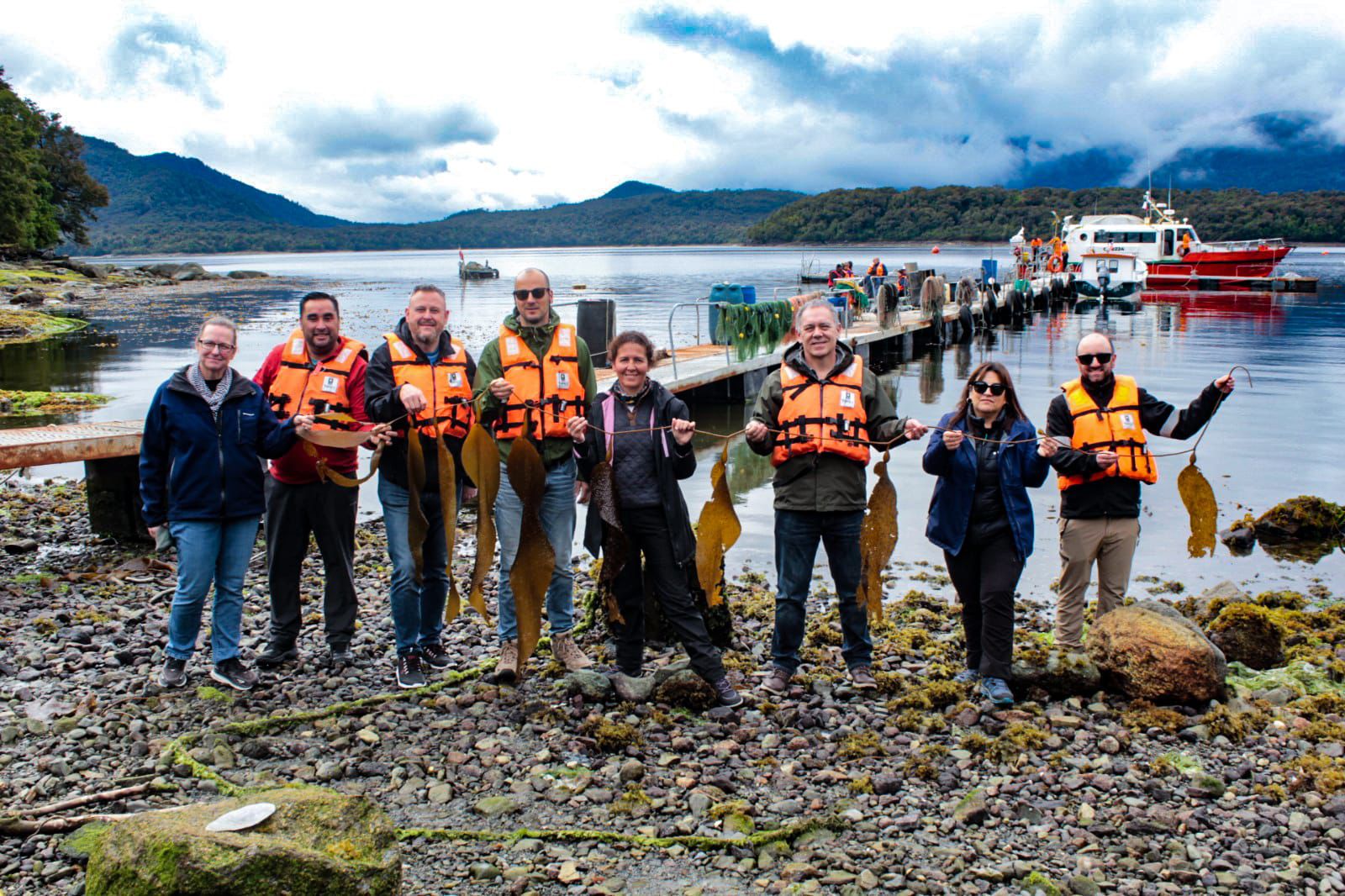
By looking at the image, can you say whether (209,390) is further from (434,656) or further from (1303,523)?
(1303,523)

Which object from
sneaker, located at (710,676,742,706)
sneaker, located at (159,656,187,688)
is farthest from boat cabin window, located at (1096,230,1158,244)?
sneaker, located at (159,656,187,688)

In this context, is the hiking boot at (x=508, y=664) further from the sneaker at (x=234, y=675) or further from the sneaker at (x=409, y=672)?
the sneaker at (x=234, y=675)

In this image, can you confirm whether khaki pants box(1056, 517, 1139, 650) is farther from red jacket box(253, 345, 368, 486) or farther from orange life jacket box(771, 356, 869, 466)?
red jacket box(253, 345, 368, 486)

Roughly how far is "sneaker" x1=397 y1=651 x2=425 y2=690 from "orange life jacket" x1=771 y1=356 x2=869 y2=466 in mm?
2054

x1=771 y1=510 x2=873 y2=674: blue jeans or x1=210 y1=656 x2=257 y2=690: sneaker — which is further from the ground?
x1=771 y1=510 x2=873 y2=674: blue jeans

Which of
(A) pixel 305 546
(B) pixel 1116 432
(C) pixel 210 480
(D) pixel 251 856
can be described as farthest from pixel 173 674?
(B) pixel 1116 432

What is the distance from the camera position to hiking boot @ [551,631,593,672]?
535 centimetres

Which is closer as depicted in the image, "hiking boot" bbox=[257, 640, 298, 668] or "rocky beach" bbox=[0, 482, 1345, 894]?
"rocky beach" bbox=[0, 482, 1345, 894]

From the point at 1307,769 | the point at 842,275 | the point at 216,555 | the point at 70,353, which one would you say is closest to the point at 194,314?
the point at 70,353

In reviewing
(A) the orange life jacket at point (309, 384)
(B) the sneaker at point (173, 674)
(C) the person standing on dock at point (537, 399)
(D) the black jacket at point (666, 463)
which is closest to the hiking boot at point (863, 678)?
(D) the black jacket at point (666, 463)

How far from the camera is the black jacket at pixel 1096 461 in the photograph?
206 inches

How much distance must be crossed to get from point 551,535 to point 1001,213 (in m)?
144

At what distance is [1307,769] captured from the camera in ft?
14.0

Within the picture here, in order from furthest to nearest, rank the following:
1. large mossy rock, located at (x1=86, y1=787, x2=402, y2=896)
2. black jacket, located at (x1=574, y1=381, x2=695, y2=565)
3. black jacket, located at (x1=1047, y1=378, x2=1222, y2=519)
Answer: black jacket, located at (x1=1047, y1=378, x2=1222, y2=519)
black jacket, located at (x1=574, y1=381, x2=695, y2=565)
large mossy rock, located at (x1=86, y1=787, x2=402, y2=896)
